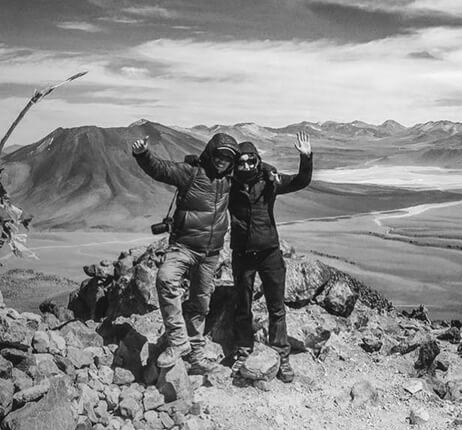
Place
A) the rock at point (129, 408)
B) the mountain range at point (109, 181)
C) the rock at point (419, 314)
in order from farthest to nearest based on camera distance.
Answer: the mountain range at point (109, 181), the rock at point (419, 314), the rock at point (129, 408)

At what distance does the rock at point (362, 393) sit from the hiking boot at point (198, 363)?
1.32 m

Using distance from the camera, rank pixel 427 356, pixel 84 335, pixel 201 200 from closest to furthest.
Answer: pixel 201 200 → pixel 84 335 → pixel 427 356

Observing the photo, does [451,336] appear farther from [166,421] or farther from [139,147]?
[139,147]

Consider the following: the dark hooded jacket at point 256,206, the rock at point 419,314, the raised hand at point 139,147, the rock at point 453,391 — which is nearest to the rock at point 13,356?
the raised hand at point 139,147

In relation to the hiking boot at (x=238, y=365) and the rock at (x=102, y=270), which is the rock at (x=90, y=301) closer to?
the rock at (x=102, y=270)

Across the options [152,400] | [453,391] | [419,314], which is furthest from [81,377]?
[419,314]

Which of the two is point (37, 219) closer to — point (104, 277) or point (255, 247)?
point (104, 277)

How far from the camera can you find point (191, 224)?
4523 millimetres

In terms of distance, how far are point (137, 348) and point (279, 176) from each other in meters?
2.09

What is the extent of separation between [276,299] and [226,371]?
0.82 meters

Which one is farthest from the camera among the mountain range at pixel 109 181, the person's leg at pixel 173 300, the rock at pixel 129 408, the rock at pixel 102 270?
the mountain range at pixel 109 181

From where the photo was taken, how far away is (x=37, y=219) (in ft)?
40.2

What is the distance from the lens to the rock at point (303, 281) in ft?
21.3

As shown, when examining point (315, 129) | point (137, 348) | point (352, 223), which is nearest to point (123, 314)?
point (137, 348)
